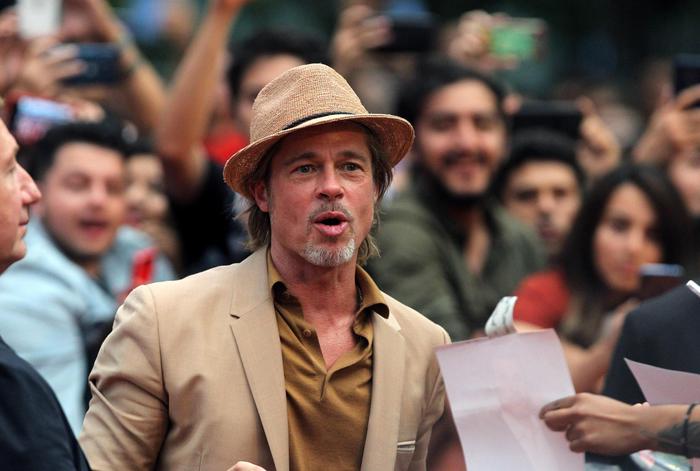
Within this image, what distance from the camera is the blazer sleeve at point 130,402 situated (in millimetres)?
A: 3697

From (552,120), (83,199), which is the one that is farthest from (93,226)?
(552,120)

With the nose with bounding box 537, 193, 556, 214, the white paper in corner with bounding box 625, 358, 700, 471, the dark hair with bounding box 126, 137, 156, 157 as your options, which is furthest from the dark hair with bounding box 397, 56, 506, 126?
the white paper in corner with bounding box 625, 358, 700, 471

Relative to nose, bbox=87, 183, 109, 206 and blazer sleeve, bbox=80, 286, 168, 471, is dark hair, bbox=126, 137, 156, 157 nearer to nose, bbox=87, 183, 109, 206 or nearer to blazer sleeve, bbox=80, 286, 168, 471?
nose, bbox=87, 183, 109, 206

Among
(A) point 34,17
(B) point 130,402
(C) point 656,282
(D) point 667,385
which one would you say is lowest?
(C) point 656,282

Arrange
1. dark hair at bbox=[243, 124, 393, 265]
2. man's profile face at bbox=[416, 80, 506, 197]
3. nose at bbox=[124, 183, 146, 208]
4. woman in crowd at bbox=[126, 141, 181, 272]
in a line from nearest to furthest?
dark hair at bbox=[243, 124, 393, 265] < man's profile face at bbox=[416, 80, 506, 197] < woman in crowd at bbox=[126, 141, 181, 272] < nose at bbox=[124, 183, 146, 208]

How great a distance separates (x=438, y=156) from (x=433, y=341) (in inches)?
113

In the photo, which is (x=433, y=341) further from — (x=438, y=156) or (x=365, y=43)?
(x=365, y=43)

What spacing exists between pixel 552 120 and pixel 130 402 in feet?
17.2

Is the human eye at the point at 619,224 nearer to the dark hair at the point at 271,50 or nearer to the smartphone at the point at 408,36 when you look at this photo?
the dark hair at the point at 271,50

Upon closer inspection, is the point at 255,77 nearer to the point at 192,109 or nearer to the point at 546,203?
the point at 192,109

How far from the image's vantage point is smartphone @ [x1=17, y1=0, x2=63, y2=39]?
680cm

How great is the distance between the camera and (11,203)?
137 inches

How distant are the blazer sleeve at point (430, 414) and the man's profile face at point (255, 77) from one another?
308 cm

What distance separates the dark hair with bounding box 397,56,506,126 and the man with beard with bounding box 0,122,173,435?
1.42 metres
